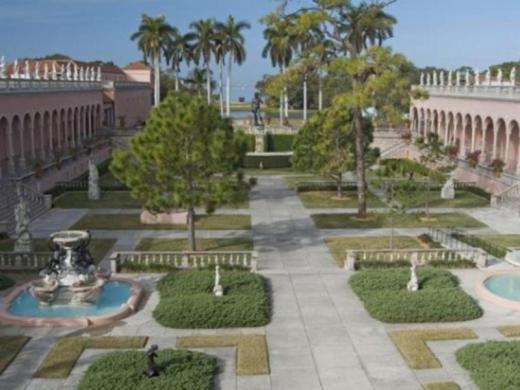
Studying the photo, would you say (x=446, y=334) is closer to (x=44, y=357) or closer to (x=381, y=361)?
(x=381, y=361)

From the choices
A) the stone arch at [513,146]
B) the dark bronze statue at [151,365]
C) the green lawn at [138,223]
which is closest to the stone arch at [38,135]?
the green lawn at [138,223]

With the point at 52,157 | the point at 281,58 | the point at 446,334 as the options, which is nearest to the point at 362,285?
the point at 446,334

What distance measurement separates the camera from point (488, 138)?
62875 mm

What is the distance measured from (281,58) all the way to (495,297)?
57542 millimetres

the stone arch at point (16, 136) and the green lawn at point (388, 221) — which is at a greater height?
the stone arch at point (16, 136)

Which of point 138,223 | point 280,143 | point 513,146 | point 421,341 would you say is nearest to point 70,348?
point 421,341

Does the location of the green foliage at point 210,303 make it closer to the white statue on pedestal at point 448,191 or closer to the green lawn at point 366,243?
the green lawn at point 366,243

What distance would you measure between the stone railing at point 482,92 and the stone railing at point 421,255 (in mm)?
16947

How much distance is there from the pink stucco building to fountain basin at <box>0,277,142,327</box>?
23.8 meters

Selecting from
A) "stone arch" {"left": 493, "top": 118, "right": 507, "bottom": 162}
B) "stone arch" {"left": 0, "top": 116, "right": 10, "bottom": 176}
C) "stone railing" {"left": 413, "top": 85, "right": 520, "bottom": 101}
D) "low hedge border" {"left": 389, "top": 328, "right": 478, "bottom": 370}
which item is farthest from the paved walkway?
"stone arch" {"left": 493, "top": 118, "right": 507, "bottom": 162}

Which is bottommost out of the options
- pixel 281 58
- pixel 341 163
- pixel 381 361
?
pixel 381 361

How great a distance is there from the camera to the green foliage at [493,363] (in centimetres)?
1688

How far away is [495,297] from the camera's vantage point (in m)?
24.0

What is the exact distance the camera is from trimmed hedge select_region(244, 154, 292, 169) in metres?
66.5
